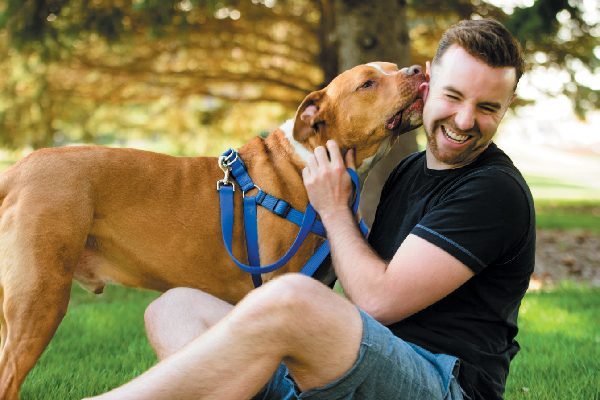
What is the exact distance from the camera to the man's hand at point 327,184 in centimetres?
298

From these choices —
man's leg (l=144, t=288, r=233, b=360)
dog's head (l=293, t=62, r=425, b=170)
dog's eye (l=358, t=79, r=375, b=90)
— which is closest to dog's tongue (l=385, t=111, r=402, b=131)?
dog's head (l=293, t=62, r=425, b=170)

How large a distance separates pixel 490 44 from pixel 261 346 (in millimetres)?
1500

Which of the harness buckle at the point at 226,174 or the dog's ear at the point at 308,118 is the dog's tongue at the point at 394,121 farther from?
the harness buckle at the point at 226,174

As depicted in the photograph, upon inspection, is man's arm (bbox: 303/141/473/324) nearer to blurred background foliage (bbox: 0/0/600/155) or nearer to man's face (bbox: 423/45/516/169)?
man's face (bbox: 423/45/516/169)

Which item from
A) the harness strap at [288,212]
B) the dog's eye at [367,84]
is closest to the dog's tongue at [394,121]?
the dog's eye at [367,84]

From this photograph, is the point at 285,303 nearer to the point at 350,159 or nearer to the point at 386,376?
the point at 386,376

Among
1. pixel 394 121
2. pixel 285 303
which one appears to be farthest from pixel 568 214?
pixel 285 303

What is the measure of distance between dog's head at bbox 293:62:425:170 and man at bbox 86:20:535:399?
1.09 ft

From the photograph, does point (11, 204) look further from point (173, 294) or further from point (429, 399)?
point (429, 399)

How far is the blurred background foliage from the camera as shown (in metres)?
7.74

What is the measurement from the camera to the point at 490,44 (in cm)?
269

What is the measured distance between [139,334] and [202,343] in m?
2.91

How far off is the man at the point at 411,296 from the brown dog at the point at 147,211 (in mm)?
429

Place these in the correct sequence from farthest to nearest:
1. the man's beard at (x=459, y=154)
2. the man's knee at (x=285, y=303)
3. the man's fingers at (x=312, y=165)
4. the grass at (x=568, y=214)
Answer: the grass at (x=568, y=214) → the man's fingers at (x=312, y=165) → the man's beard at (x=459, y=154) → the man's knee at (x=285, y=303)
